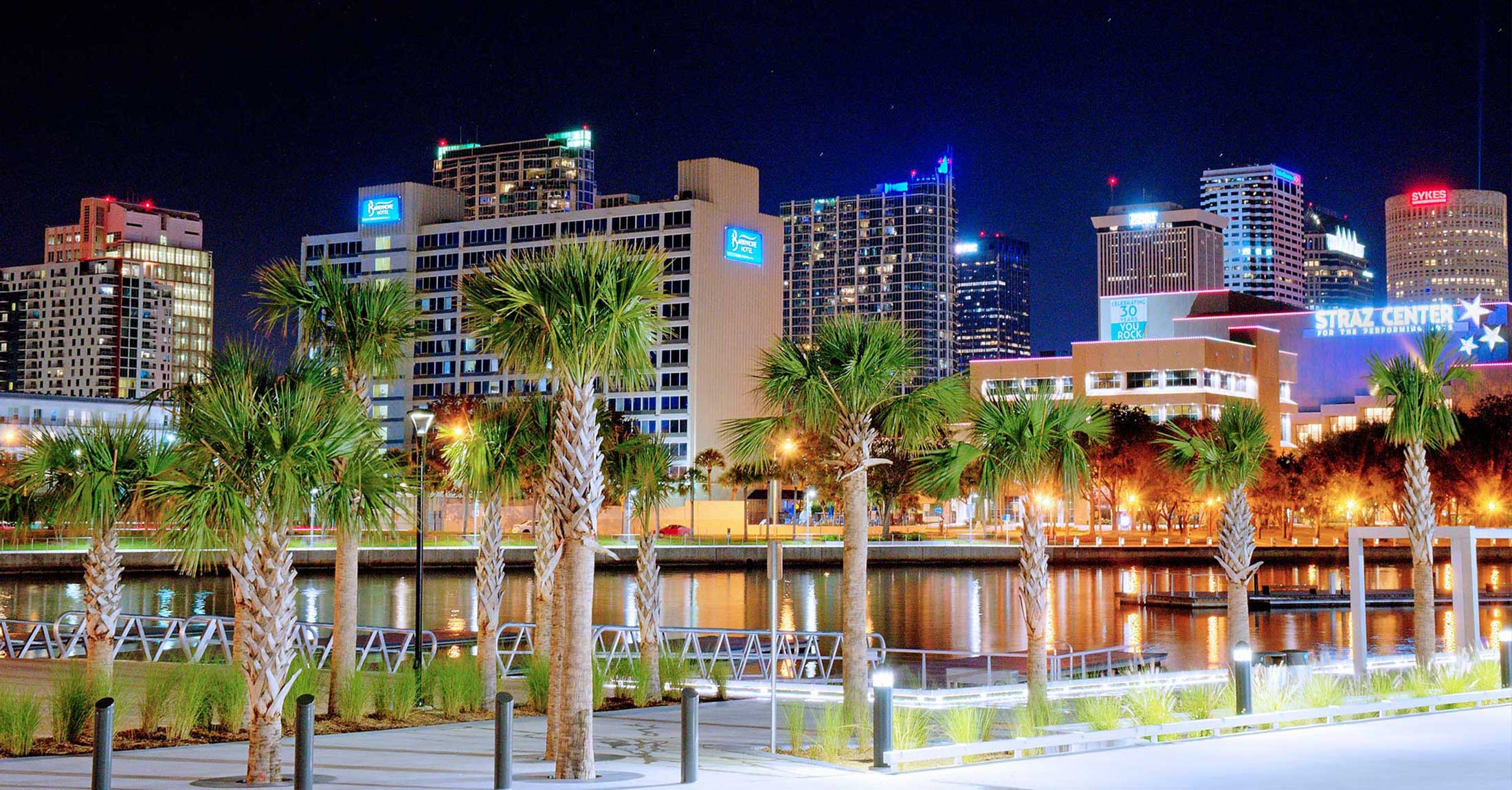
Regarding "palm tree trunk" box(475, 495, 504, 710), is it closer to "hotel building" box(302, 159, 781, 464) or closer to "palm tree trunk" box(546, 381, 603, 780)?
"palm tree trunk" box(546, 381, 603, 780)

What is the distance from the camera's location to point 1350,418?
15100 centimetres

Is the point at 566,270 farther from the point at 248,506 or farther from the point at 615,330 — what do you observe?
the point at 248,506

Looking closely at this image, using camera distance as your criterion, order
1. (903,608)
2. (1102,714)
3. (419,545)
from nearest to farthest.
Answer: (1102,714) → (419,545) → (903,608)

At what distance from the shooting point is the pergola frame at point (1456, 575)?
92.9 feet

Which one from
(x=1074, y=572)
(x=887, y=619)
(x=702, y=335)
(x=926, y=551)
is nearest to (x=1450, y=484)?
(x=1074, y=572)

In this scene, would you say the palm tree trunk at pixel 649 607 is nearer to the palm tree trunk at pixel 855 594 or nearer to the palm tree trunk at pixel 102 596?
the palm tree trunk at pixel 855 594

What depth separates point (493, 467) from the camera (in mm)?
24328

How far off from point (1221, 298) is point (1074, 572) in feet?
252

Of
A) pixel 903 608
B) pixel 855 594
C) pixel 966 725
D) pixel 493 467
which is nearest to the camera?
pixel 966 725

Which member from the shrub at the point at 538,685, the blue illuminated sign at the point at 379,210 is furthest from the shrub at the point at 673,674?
the blue illuminated sign at the point at 379,210

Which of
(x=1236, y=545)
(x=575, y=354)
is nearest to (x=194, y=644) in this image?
(x=575, y=354)

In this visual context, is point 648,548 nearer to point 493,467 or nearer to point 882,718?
point 493,467

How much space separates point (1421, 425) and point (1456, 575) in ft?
13.0

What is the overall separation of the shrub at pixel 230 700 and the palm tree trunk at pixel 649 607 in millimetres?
6834
